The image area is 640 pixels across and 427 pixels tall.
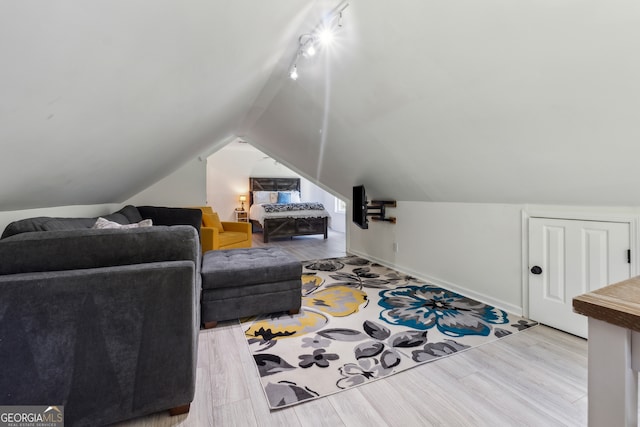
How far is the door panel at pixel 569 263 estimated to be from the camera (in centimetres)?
186

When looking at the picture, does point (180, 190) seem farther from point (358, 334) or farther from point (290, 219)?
point (358, 334)

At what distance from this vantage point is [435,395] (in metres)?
1.43

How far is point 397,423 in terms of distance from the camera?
1.26 metres

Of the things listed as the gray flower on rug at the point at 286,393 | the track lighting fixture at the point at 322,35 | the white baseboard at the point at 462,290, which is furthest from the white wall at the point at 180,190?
the gray flower on rug at the point at 286,393

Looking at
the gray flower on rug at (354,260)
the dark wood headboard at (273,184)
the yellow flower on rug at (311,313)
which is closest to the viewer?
the yellow flower on rug at (311,313)

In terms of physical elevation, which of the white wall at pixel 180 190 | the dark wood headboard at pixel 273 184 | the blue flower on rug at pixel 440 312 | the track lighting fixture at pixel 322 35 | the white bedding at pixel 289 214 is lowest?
the blue flower on rug at pixel 440 312

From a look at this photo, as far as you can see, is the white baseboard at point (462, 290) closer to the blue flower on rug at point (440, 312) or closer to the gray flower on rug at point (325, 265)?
the blue flower on rug at point (440, 312)

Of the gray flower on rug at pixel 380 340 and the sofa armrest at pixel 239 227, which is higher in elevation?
the sofa armrest at pixel 239 227

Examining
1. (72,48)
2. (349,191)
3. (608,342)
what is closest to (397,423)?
(608,342)

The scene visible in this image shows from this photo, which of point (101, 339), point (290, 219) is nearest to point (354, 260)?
point (290, 219)

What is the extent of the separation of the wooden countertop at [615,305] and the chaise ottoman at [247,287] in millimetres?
1926

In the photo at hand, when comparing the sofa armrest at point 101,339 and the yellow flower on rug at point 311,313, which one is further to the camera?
the yellow flower on rug at point 311,313

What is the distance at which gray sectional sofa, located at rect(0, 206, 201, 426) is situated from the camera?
3.41 feet

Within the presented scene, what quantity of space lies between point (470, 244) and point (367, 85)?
6.06 feet
